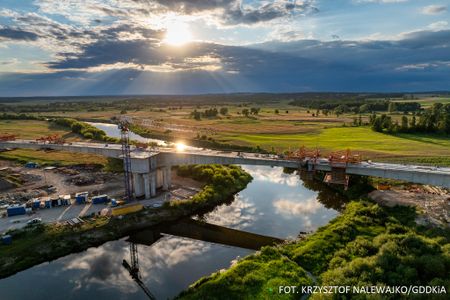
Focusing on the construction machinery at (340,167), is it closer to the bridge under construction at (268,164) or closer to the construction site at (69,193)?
the bridge under construction at (268,164)

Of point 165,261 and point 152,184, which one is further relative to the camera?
point 152,184

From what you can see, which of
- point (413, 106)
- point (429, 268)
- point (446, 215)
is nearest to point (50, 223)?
point (429, 268)

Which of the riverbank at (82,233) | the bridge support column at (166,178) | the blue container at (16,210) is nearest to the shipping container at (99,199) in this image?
the riverbank at (82,233)

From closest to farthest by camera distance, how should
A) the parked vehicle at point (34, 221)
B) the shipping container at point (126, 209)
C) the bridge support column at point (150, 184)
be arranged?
the parked vehicle at point (34, 221) < the shipping container at point (126, 209) < the bridge support column at point (150, 184)

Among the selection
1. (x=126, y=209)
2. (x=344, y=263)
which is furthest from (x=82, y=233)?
(x=344, y=263)

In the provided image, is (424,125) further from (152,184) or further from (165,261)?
(165,261)

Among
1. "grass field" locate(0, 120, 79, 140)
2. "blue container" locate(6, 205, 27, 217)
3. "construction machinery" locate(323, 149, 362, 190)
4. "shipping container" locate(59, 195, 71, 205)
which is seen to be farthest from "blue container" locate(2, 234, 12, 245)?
"grass field" locate(0, 120, 79, 140)
